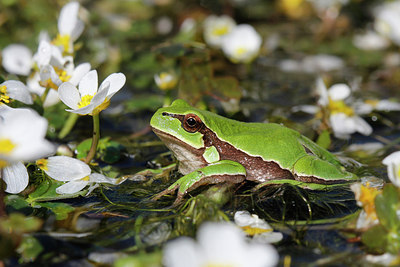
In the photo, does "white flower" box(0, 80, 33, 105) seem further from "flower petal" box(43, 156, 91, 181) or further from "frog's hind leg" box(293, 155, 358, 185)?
"frog's hind leg" box(293, 155, 358, 185)

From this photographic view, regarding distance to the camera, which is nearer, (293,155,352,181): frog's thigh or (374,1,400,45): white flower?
(293,155,352,181): frog's thigh

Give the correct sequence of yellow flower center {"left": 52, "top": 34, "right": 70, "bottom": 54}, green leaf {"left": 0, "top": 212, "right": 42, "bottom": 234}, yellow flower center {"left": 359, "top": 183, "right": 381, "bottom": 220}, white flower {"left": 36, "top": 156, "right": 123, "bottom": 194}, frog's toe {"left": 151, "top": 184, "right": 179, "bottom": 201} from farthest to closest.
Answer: yellow flower center {"left": 52, "top": 34, "right": 70, "bottom": 54}, frog's toe {"left": 151, "top": 184, "right": 179, "bottom": 201}, white flower {"left": 36, "top": 156, "right": 123, "bottom": 194}, yellow flower center {"left": 359, "top": 183, "right": 381, "bottom": 220}, green leaf {"left": 0, "top": 212, "right": 42, "bottom": 234}

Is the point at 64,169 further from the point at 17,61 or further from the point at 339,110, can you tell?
the point at 339,110

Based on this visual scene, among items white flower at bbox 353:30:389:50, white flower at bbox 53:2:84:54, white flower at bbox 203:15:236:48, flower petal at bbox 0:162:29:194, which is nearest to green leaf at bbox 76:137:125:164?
white flower at bbox 53:2:84:54

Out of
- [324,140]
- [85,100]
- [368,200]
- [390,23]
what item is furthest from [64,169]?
[390,23]

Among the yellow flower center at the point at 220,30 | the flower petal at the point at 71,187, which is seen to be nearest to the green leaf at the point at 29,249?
the flower petal at the point at 71,187

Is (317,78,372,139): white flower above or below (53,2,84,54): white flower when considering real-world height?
below
